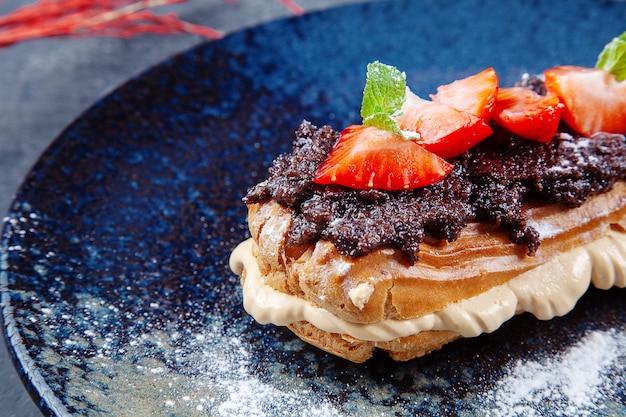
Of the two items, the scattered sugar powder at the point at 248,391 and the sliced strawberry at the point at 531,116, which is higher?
the sliced strawberry at the point at 531,116

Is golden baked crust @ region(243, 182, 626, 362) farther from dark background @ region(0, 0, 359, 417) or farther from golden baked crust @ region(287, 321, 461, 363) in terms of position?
dark background @ region(0, 0, 359, 417)

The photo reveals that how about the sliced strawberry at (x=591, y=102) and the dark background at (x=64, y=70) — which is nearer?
the sliced strawberry at (x=591, y=102)

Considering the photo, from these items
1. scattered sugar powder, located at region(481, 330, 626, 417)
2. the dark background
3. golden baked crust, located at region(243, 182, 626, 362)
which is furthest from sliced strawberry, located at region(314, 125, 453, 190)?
the dark background

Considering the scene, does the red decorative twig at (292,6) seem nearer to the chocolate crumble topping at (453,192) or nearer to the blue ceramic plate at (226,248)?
the blue ceramic plate at (226,248)

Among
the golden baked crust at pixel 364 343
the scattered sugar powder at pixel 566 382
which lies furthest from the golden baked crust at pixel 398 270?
the scattered sugar powder at pixel 566 382

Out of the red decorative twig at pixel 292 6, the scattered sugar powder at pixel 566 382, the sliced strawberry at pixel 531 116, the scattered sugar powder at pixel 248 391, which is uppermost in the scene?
the red decorative twig at pixel 292 6

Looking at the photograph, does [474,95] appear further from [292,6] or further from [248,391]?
[292,6]

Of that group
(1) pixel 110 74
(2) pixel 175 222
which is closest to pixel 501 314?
(2) pixel 175 222
